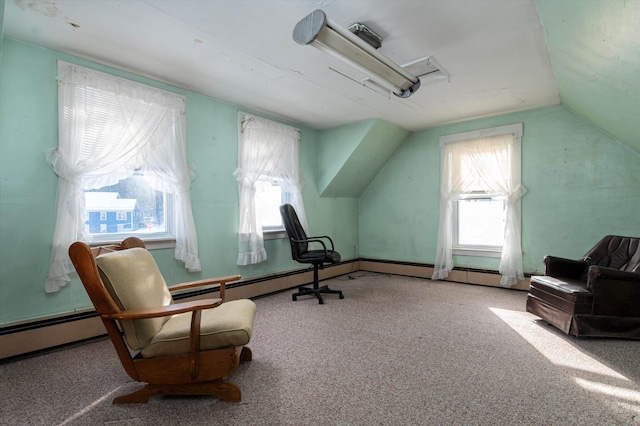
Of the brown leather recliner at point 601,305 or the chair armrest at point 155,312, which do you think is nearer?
the chair armrest at point 155,312

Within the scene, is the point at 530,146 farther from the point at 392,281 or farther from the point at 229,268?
the point at 229,268

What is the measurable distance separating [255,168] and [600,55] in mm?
3429

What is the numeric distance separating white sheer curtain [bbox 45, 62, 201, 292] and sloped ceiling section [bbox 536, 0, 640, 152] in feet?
10.8

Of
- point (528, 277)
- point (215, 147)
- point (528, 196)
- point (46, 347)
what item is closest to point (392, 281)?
point (528, 277)

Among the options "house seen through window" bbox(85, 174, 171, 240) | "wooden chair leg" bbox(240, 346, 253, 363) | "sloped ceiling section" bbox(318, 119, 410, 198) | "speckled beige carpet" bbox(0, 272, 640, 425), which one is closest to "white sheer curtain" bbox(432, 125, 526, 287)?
"sloped ceiling section" bbox(318, 119, 410, 198)

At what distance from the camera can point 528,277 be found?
4.17 m

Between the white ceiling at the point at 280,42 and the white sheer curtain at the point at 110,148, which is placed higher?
the white ceiling at the point at 280,42

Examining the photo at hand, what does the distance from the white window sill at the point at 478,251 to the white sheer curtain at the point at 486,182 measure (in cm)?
13

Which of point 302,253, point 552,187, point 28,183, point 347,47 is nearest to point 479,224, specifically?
point 552,187

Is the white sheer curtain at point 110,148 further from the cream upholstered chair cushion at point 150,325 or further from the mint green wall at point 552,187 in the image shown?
the mint green wall at point 552,187

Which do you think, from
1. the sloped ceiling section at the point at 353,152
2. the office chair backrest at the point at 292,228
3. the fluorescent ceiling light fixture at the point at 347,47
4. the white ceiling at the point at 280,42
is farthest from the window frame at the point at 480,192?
the office chair backrest at the point at 292,228

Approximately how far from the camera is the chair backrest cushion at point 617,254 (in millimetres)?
2965

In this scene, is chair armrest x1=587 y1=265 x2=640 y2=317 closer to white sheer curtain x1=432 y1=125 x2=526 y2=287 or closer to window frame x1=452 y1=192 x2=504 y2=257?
white sheer curtain x1=432 y1=125 x2=526 y2=287

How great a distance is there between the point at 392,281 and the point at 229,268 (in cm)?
253
